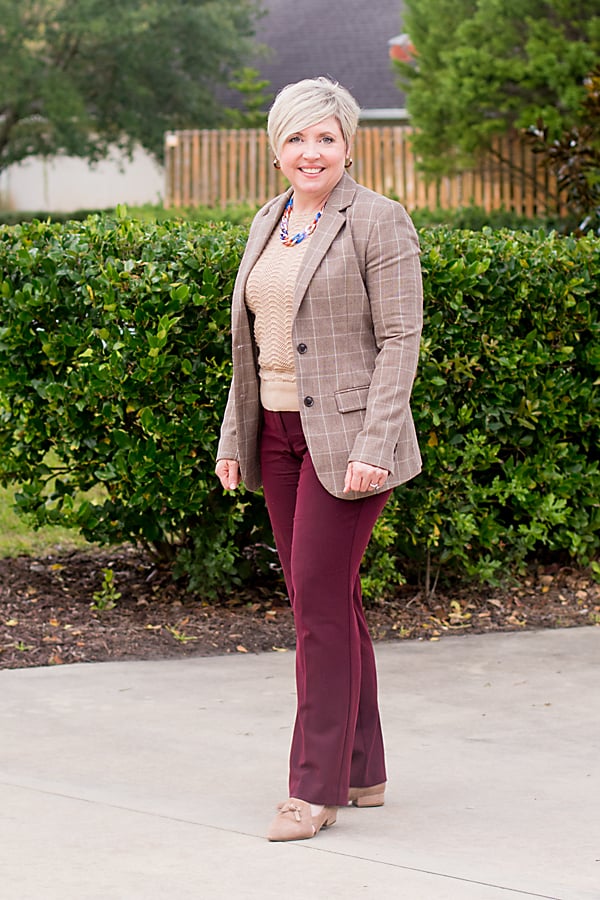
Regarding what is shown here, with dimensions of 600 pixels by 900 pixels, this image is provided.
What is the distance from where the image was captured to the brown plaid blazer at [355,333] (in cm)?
384

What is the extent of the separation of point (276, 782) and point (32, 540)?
4050 millimetres

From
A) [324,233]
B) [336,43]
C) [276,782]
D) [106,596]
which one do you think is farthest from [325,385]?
[336,43]

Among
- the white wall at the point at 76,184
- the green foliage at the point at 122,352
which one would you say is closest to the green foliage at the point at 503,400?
the green foliage at the point at 122,352

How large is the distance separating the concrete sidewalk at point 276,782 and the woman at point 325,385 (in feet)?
0.94

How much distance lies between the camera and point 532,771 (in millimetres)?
4469

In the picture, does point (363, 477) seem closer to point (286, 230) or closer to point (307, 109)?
point (286, 230)

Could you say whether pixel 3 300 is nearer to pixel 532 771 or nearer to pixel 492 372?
pixel 492 372

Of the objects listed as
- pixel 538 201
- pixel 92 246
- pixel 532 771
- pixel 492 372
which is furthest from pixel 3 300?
pixel 538 201

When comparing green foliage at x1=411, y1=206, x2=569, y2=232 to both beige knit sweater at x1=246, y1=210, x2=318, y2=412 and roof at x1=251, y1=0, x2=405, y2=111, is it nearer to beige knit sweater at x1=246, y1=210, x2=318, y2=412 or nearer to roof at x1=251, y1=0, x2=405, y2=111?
roof at x1=251, y1=0, x2=405, y2=111

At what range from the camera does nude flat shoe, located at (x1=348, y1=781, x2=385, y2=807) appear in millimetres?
4168

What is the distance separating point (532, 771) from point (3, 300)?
3.18m

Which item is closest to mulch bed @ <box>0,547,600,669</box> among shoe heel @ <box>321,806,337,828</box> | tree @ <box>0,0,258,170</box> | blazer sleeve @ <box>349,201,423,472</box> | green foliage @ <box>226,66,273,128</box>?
shoe heel @ <box>321,806,337,828</box>

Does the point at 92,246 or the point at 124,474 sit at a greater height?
the point at 92,246

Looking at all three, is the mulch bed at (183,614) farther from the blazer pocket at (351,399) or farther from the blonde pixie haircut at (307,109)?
the blonde pixie haircut at (307,109)
